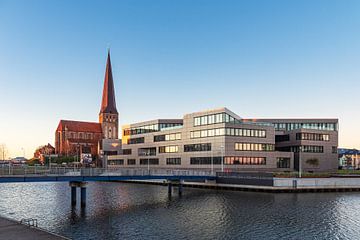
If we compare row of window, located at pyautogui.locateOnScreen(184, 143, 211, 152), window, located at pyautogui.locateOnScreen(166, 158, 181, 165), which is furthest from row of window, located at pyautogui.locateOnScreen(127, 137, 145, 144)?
row of window, located at pyautogui.locateOnScreen(184, 143, 211, 152)

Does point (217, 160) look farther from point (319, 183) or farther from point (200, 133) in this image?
point (319, 183)

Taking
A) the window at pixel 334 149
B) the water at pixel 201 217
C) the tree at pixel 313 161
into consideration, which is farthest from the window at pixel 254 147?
the water at pixel 201 217

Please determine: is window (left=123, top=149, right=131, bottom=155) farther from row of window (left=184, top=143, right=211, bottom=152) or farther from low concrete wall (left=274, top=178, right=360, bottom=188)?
low concrete wall (left=274, top=178, right=360, bottom=188)

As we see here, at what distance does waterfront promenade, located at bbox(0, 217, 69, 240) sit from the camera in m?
26.1

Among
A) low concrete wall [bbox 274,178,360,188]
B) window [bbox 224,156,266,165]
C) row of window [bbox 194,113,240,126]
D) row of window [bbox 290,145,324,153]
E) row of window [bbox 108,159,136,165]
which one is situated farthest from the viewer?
row of window [bbox 108,159,136,165]

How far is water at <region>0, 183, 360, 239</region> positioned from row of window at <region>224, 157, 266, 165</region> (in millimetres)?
32844

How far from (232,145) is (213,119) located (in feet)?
32.4

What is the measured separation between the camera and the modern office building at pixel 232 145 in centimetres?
9962

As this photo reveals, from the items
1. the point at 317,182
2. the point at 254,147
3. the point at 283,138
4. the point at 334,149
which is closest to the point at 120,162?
the point at 254,147

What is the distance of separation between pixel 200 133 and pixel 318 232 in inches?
2755

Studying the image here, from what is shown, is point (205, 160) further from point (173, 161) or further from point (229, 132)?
point (173, 161)

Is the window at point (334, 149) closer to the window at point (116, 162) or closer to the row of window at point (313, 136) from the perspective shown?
the row of window at point (313, 136)

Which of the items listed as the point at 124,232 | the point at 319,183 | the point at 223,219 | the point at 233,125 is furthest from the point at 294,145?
the point at 124,232

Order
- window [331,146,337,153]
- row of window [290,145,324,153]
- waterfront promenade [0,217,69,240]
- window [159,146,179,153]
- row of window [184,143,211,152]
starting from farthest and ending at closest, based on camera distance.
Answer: window [331,146,337,153] < window [159,146,179,153] < row of window [290,145,324,153] < row of window [184,143,211,152] < waterfront promenade [0,217,69,240]
